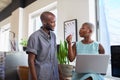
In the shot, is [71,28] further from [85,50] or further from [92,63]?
[92,63]

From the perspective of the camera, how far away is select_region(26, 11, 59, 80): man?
168 cm

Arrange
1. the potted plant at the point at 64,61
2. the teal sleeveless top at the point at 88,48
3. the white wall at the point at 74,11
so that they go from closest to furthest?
the teal sleeveless top at the point at 88,48
the potted plant at the point at 64,61
the white wall at the point at 74,11

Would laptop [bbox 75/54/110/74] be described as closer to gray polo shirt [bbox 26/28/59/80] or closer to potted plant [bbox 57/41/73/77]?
gray polo shirt [bbox 26/28/59/80]

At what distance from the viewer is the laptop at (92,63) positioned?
5.42 ft

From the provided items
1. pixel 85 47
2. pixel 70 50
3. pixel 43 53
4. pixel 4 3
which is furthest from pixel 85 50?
pixel 4 3

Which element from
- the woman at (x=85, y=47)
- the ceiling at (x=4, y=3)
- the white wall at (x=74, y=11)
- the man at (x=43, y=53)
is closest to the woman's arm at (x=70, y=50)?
the woman at (x=85, y=47)

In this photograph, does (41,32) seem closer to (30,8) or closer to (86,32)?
(86,32)

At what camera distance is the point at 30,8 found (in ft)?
18.0

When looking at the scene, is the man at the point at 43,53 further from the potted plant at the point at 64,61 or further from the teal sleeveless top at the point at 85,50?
the potted plant at the point at 64,61

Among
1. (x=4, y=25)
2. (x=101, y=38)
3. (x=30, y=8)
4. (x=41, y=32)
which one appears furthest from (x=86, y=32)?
(x=4, y=25)

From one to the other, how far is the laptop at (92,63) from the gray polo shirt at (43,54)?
0.23 metres

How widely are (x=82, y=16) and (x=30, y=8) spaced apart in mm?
2485

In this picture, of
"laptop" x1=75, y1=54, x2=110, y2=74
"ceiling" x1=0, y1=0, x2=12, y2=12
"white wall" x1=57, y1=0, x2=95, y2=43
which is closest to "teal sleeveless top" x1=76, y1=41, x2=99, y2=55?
"laptop" x1=75, y1=54, x2=110, y2=74

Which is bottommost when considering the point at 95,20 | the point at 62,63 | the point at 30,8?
the point at 62,63
